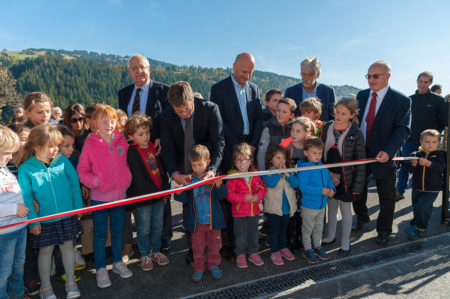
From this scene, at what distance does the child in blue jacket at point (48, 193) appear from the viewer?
258 cm

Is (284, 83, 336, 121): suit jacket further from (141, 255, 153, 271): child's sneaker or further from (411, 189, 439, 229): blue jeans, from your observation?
(141, 255, 153, 271): child's sneaker

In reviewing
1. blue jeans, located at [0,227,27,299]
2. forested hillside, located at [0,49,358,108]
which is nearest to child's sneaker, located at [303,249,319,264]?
blue jeans, located at [0,227,27,299]

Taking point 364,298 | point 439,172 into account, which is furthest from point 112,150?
point 439,172

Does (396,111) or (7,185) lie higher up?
(396,111)

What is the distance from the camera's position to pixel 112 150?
10.3 feet

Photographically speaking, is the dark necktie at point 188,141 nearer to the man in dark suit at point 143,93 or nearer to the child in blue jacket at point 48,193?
the man in dark suit at point 143,93

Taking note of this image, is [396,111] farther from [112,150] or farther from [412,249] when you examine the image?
[112,150]

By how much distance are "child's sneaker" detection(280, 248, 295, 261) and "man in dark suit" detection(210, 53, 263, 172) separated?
132 cm

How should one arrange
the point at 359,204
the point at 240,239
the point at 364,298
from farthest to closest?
the point at 359,204
the point at 240,239
the point at 364,298

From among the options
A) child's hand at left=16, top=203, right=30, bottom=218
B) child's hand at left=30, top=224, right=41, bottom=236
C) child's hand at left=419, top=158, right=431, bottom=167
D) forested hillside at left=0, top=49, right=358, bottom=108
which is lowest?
child's hand at left=30, top=224, right=41, bottom=236

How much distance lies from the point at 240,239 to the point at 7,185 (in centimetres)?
249

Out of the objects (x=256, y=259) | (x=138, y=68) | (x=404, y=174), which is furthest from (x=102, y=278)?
(x=404, y=174)

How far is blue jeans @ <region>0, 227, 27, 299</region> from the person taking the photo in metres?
2.43

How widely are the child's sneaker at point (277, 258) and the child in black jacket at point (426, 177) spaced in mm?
2108
